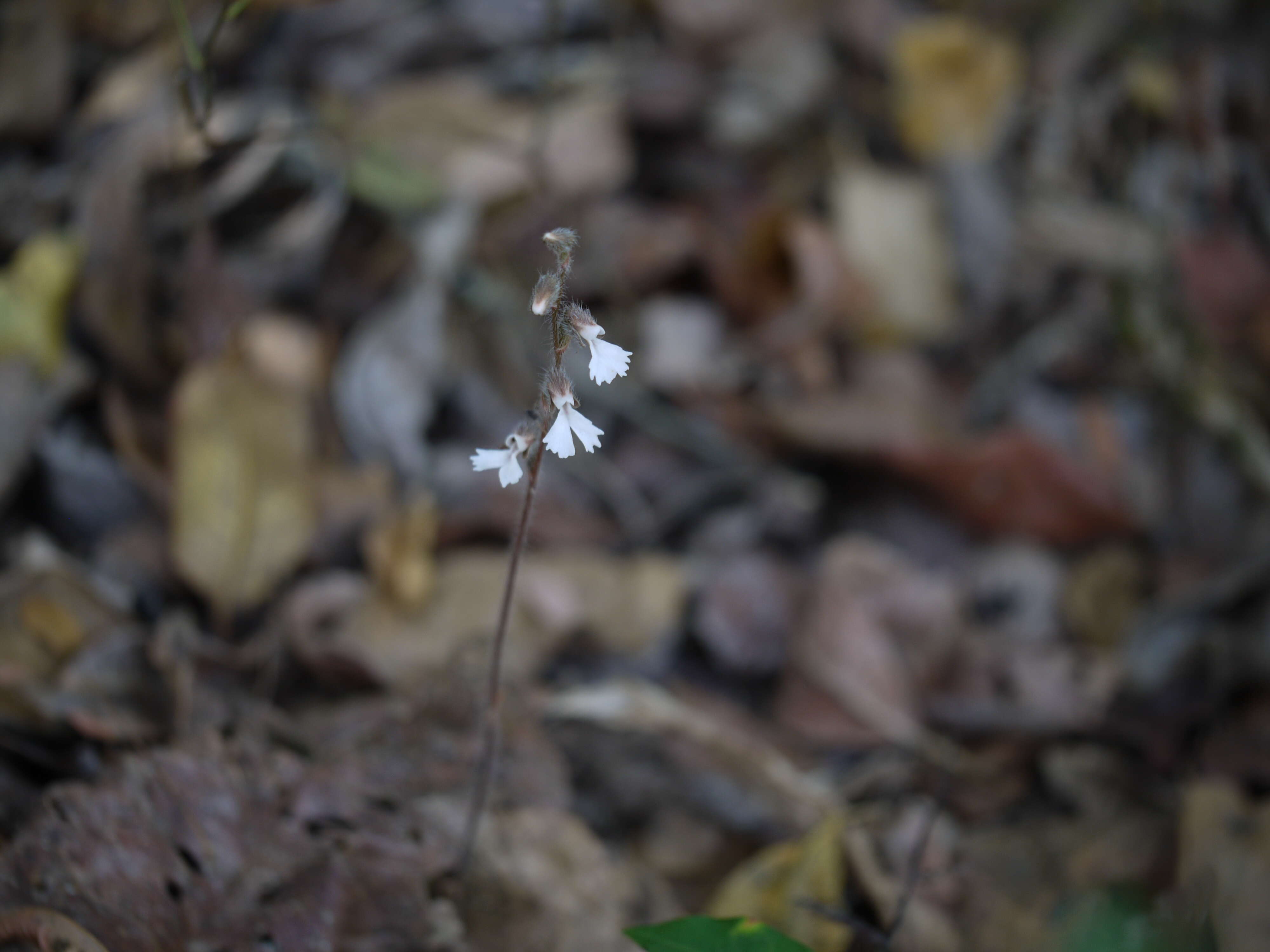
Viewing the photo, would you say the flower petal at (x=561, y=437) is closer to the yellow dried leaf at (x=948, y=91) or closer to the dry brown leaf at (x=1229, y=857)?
the dry brown leaf at (x=1229, y=857)

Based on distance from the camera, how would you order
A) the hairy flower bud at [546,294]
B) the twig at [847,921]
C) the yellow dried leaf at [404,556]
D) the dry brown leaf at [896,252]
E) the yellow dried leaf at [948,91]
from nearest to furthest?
1. the hairy flower bud at [546,294]
2. the twig at [847,921]
3. the yellow dried leaf at [404,556]
4. the dry brown leaf at [896,252]
5. the yellow dried leaf at [948,91]

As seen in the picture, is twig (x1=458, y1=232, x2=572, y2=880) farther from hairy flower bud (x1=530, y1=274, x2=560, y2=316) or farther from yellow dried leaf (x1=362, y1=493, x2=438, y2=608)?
yellow dried leaf (x1=362, y1=493, x2=438, y2=608)

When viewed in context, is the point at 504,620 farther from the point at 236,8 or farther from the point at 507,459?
the point at 236,8

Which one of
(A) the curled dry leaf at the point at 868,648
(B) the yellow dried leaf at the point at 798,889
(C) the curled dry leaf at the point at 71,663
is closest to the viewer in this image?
(C) the curled dry leaf at the point at 71,663

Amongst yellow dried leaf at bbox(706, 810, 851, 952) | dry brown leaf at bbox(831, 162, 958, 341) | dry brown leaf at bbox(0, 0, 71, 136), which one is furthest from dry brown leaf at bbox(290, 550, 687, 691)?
dry brown leaf at bbox(0, 0, 71, 136)

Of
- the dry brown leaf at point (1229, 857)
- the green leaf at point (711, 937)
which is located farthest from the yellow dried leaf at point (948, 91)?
the green leaf at point (711, 937)

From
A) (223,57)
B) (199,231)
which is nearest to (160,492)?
(199,231)
